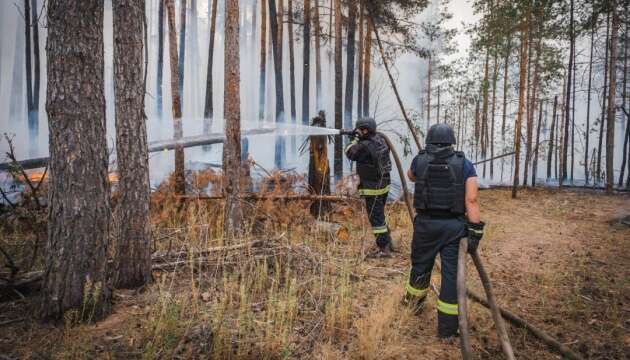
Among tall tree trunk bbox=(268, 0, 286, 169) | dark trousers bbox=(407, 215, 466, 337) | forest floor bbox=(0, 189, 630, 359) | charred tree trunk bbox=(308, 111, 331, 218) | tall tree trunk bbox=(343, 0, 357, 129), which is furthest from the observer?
tall tree trunk bbox=(268, 0, 286, 169)

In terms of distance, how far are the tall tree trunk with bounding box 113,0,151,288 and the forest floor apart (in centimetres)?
37

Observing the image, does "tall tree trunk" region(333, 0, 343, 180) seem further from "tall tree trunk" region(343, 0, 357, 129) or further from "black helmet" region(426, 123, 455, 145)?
"black helmet" region(426, 123, 455, 145)

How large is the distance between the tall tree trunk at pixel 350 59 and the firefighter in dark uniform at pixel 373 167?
32.6 ft

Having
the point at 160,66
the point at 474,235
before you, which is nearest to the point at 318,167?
the point at 474,235

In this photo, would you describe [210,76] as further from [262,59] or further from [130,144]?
[130,144]

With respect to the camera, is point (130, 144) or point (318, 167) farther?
point (318, 167)

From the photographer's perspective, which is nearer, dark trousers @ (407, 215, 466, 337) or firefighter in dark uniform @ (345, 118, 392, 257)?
dark trousers @ (407, 215, 466, 337)

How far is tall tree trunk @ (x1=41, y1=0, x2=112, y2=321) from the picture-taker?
2.90m

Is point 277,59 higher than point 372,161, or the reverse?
point 277,59

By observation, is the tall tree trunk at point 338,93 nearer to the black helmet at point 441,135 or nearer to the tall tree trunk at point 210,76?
the tall tree trunk at point 210,76

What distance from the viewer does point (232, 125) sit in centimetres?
559

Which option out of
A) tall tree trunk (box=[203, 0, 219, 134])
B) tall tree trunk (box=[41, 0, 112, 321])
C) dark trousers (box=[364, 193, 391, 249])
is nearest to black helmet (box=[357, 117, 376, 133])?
dark trousers (box=[364, 193, 391, 249])

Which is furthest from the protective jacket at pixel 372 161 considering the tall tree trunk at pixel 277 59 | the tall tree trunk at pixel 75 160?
the tall tree trunk at pixel 277 59

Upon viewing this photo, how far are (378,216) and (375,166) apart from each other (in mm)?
A: 828
